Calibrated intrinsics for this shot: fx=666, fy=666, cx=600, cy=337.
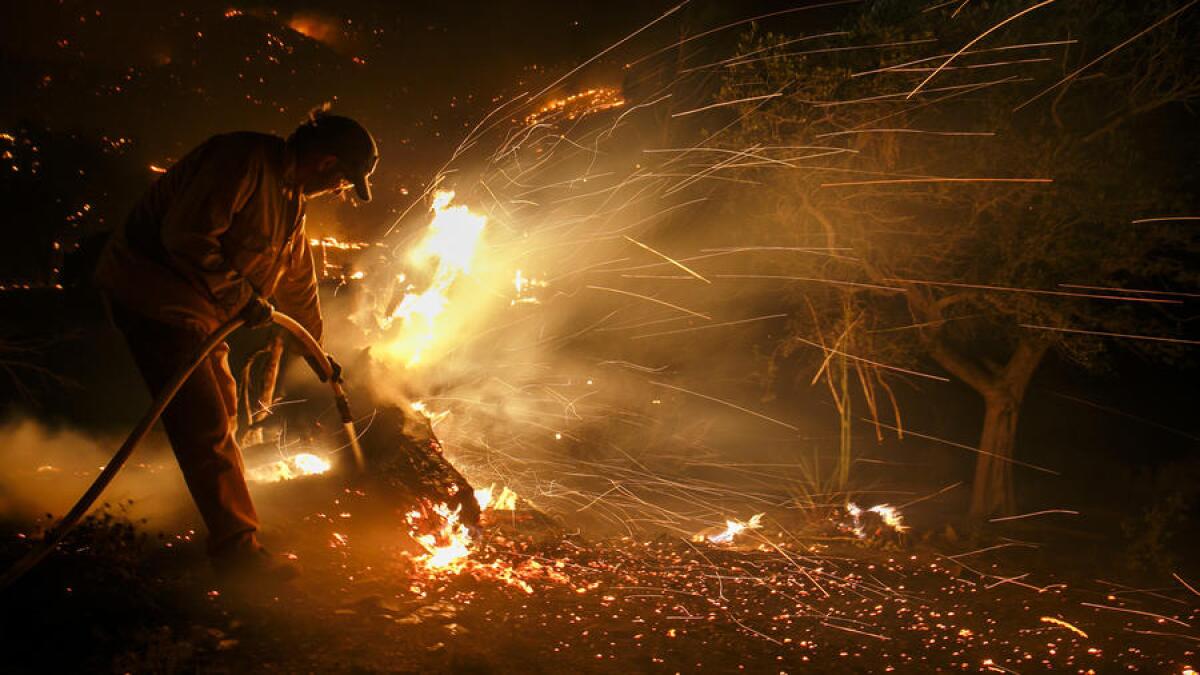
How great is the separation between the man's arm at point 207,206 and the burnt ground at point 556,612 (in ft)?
4.81

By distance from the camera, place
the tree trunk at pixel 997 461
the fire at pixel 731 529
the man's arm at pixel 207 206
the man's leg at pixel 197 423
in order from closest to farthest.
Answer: the man's arm at pixel 207 206, the man's leg at pixel 197 423, the fire at pixel 731 529, the tree trunk at pixel 997 461

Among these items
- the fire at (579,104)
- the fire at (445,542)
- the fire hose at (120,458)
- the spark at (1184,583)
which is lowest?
the spark at (1184,583)

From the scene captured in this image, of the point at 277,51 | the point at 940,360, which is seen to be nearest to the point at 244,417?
the point at 277,51

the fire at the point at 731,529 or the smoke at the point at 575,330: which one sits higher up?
the smoke at the point at 575,330

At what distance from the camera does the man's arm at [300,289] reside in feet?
12.6

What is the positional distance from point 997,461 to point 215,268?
1053 cm

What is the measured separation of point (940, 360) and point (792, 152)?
12.7ft

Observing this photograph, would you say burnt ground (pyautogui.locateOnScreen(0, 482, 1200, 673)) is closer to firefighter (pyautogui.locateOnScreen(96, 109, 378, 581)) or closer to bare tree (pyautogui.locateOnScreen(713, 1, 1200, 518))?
firefighter (pyautogui.locateOnScreen(96, 109, 378, 581))

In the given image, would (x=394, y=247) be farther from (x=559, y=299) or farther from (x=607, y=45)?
(x=559, y=299)

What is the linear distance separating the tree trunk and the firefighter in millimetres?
9787

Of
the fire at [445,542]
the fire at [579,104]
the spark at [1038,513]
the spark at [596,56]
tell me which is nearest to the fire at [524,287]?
the fire at [579,104]

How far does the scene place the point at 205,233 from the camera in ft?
10.3

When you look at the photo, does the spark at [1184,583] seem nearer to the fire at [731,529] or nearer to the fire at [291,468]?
the fire at [731,529]

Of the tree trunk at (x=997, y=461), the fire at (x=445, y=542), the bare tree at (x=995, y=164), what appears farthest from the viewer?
the tree trunk at (x=997, y=461)
